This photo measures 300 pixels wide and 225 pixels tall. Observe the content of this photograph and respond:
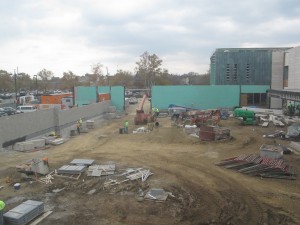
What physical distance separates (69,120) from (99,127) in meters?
3.74

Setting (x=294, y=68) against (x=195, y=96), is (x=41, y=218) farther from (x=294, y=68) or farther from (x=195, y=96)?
(x=294, y=68)

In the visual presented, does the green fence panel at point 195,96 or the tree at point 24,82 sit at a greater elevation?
the tree at point 24,82

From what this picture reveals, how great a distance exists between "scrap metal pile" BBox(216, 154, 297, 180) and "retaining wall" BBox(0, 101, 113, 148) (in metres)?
13.3

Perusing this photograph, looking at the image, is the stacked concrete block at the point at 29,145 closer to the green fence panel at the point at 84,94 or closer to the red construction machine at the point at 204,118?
the red construction machine at the point at 204,118

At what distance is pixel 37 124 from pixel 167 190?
13969 mm

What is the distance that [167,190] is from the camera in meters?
12.1

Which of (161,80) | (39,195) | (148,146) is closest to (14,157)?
(39,195)

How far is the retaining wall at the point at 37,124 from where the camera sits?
19.2m

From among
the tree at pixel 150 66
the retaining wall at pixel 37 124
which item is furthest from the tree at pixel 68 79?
the retaining wall at pixel 37 124

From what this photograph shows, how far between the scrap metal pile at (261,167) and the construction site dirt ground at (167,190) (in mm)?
457

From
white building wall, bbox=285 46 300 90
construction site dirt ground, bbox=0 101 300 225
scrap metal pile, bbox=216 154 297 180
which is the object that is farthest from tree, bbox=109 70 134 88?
scrap metal pile, bbox=216 154 297 180

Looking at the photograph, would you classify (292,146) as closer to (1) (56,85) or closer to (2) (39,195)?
(2) (39,195)

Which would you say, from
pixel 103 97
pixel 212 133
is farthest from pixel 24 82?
pixel 212 133

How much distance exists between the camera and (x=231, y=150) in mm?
19312
